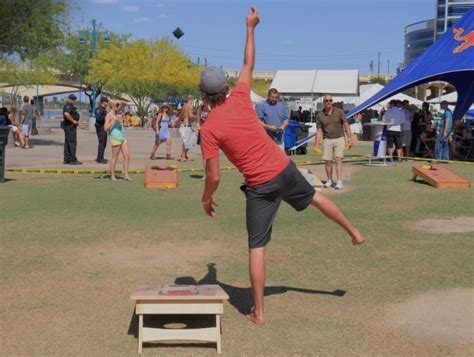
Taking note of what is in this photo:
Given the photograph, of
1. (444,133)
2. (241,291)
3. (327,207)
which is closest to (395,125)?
(444,133)

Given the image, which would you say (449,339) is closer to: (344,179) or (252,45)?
(252,45)

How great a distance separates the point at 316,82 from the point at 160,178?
23180 millimetres

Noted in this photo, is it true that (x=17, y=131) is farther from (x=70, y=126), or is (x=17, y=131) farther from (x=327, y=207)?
(x=327, y=207)

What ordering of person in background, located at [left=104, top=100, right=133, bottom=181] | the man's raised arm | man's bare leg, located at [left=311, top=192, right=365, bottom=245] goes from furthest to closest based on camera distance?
1. person in background, located at [left=104, top=100, right=133, bottom=181]
2. man's bare leg, located at [left=311, top=192, right=365, bottom=245]
3. the man's raised arm

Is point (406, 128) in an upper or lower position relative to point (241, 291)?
upper

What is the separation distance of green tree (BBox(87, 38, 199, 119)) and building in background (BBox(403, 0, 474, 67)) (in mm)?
84797

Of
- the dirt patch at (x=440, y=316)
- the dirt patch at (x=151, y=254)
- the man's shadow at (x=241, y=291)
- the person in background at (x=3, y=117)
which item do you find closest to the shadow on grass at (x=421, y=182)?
the dirt patch at (x=151, y=254)

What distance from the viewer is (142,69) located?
187 ft

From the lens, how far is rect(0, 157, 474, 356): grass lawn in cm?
475

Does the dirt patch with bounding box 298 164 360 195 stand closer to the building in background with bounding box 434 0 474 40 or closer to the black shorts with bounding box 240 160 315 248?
the black shorts with bounding box 240 160 315 248

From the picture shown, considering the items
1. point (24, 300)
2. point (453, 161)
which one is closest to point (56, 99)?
point (453, 161)

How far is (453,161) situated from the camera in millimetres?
19281

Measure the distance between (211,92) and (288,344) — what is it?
1.86m

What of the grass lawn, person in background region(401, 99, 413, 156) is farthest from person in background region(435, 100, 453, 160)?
the grass lawn
